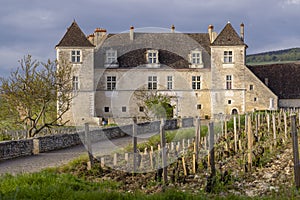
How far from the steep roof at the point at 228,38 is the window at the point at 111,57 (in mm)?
8601

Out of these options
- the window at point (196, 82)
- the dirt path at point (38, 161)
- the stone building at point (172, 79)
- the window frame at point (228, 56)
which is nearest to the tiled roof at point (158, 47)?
the stone building at point (172, 79)

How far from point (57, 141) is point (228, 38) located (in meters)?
24.8

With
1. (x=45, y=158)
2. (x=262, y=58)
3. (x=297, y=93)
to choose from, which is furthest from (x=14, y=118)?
(x=262, y=58)

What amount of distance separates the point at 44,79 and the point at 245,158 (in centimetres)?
1283

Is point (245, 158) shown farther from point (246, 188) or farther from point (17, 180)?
point (17, 180)

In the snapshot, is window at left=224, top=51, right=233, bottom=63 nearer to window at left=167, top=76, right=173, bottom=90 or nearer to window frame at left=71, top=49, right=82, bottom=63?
window at left=167, top=76, right=173, bottom=90

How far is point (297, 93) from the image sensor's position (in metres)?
42.0

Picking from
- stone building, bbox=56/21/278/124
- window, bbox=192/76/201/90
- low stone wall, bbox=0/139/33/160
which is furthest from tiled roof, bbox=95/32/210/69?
low stone wall, bbox=0/139/33/160

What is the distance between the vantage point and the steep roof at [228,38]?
39625mm

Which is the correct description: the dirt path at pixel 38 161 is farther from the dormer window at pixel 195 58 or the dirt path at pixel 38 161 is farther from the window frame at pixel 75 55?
the dormer window at pixel 195 58

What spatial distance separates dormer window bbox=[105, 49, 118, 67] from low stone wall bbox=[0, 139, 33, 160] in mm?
23921

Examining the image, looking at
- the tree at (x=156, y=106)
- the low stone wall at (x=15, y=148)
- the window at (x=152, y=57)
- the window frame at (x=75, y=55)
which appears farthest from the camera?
the window at (x=152, y=57)

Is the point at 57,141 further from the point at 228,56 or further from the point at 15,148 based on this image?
the point at 228,56

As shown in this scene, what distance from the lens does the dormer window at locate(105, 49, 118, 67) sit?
40125 mm
